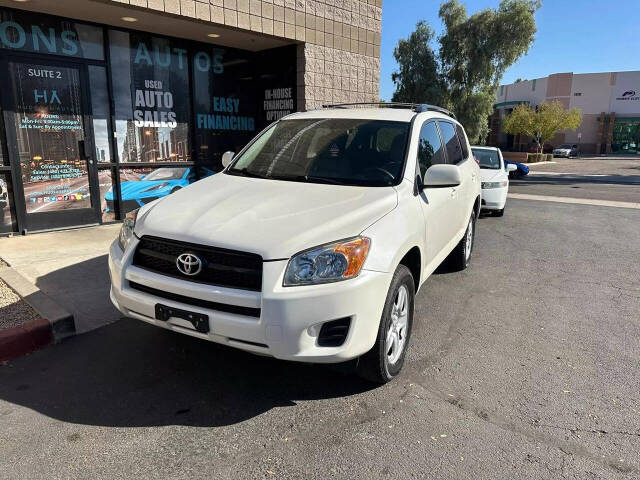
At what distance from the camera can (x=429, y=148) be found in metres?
4.38

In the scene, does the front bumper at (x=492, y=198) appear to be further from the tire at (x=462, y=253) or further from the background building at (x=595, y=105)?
the background building at (x=595, y=105)

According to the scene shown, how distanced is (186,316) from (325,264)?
90cm

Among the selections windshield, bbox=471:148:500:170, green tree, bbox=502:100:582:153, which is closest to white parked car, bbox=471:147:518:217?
windshield, bbox=471:148:500:170

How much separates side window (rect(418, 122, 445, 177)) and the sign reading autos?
68.6 m

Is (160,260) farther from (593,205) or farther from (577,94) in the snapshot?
(577,94)

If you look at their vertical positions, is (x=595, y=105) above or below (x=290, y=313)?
above

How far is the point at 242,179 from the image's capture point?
4.02m

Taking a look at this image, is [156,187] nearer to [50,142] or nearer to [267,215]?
[50,142]

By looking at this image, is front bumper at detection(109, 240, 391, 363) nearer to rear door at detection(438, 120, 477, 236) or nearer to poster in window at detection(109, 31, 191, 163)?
rear door at detection(438, 120, 477, 236)

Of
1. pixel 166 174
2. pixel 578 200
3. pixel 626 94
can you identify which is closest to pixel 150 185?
pixel 166 174

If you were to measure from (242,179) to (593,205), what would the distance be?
1235 cm

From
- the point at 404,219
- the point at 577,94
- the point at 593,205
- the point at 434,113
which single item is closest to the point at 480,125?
the point at 593,205

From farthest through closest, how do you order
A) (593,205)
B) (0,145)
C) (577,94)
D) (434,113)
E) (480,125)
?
(577,94) < (480,125) < (593,205) < (0,145) < (434,113)

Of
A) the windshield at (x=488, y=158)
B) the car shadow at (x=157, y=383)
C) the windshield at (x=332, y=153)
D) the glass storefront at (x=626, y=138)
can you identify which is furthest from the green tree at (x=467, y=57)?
the glass storefront at (x=626, y=138)
